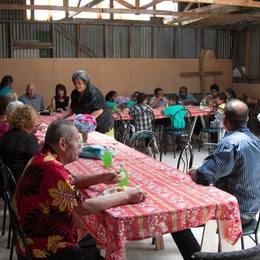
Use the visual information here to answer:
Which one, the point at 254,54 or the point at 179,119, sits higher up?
the point at 254,54

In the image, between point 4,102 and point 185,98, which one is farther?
point 185,98

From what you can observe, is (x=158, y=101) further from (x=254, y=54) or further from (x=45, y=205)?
(x=45, y=205)

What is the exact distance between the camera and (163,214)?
→ 7.39ft

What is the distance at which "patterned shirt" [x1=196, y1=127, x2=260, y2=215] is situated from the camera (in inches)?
106

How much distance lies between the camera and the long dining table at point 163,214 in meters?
2.19

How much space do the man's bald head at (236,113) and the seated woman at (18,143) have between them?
5.14 ft

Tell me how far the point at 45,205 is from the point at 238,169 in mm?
1304

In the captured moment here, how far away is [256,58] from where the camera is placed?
11.0 m

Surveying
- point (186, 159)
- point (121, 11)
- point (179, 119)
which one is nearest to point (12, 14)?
point (121, 11)

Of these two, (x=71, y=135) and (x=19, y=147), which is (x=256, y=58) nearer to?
(x=19, y=147)

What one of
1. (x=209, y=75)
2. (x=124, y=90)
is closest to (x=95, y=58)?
(x=124, y=90)

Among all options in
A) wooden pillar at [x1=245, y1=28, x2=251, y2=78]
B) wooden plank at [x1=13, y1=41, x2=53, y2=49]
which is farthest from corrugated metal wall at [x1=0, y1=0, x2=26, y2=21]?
wooden pillar at [x1=245, y1=28, x2=251, y2=78]

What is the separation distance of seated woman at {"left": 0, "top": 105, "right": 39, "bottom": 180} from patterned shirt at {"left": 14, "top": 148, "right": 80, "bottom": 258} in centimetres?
144

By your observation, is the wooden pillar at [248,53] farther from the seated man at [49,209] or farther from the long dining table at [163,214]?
the seated man at [49,209]
